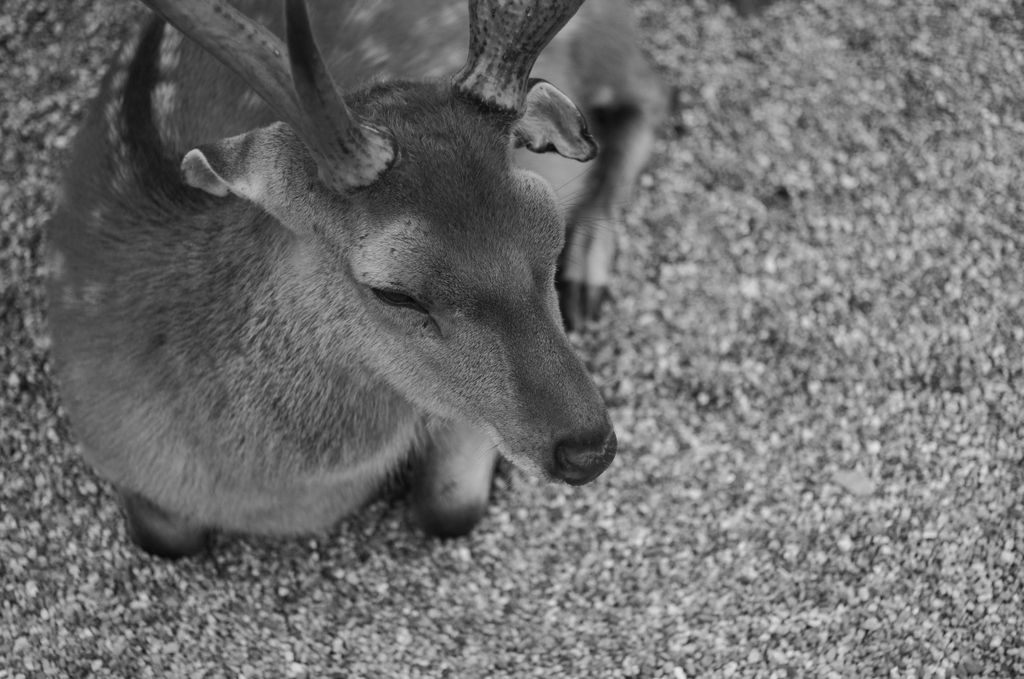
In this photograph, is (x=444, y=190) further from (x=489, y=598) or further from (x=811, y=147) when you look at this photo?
(x=811, y=147)

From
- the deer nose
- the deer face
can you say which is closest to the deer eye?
the deer face

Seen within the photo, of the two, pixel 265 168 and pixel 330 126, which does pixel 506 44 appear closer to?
pixel 330 126

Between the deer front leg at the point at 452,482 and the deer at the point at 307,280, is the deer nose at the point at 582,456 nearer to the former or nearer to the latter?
the deer at the point at 307,280

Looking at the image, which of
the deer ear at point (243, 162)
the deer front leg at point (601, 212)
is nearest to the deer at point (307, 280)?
the deer ear at point (243, 162)

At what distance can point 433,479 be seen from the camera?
343cm

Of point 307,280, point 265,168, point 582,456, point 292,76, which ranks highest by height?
point 292,76

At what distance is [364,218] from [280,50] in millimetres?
403

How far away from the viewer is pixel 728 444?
379 cm

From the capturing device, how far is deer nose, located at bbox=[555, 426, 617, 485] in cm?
247

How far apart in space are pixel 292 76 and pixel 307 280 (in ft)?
2.15

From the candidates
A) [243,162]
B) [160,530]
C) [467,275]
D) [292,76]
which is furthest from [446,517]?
[292,76]

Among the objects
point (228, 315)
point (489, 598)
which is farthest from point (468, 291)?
point (489, 598)

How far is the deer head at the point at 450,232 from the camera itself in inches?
93.7

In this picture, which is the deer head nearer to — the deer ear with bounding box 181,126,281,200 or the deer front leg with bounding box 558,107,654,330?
the deer ear with bounding box 181,126,281,200
